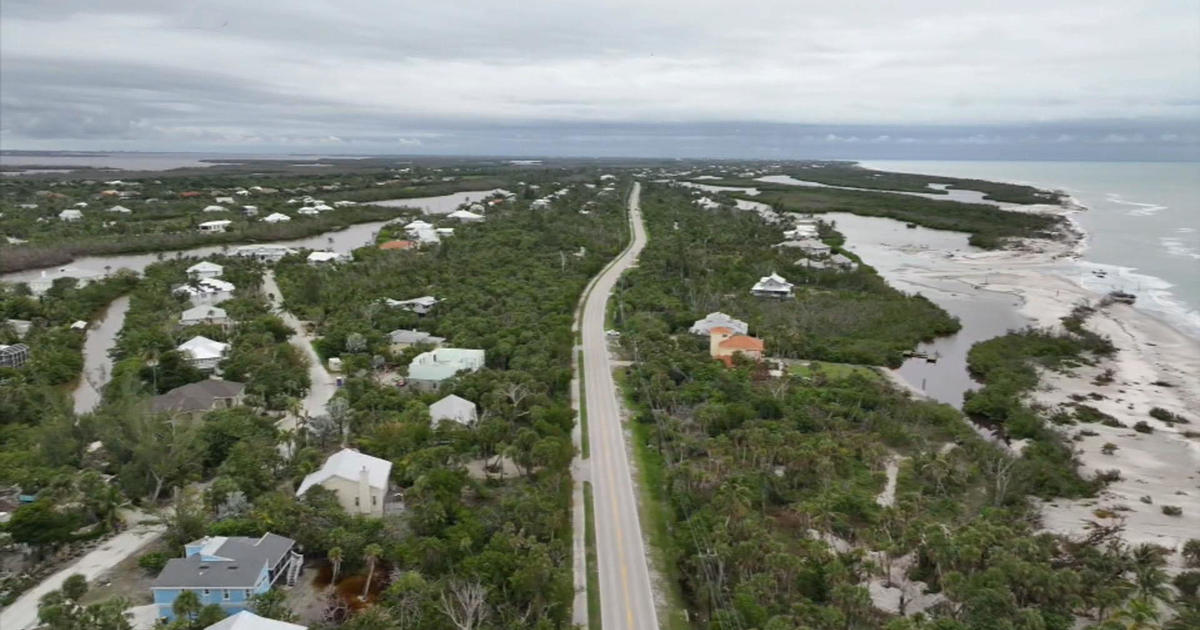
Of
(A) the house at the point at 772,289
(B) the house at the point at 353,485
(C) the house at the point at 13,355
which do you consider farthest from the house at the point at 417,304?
(A) the house at the point at 772,289

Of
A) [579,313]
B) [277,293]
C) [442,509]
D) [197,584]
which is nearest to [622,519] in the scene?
[442,509]

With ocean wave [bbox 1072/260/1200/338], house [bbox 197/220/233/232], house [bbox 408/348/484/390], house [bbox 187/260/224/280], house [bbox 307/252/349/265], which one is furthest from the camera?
house [bbox 197/220/233/232]

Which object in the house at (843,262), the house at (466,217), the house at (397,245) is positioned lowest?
the house at (843,262)

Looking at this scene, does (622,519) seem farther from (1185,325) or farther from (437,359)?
(1185,325)

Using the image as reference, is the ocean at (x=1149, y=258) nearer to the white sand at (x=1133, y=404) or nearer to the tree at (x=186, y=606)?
the white sand at (x=1133, y=404)

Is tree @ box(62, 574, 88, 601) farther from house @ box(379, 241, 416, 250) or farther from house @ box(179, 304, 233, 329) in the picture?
house @ box(379, 241, 416, 250)

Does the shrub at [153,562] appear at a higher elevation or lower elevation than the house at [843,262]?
lower

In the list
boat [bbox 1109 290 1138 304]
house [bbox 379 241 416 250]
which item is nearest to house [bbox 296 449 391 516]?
house [bbox 379 241 416 250]
